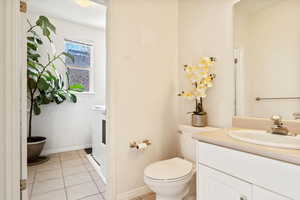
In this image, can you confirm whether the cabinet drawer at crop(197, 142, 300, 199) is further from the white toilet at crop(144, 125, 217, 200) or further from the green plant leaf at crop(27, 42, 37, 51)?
the green plant leaf at crop(27, 42, 37, 51)

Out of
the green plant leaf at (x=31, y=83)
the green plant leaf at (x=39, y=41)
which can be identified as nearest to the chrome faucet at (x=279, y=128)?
the green plant leaf at (x=31, y=83)

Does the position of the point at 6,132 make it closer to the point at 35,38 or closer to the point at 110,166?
the point at 110,166

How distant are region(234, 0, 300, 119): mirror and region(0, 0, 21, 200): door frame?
75.8 inches

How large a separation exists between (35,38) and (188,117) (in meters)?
2.85

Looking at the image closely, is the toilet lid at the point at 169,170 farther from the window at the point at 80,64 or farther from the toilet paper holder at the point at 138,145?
the window at the point at 80,64

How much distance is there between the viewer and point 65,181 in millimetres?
1980

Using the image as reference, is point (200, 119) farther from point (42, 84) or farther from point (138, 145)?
point (42, 84)

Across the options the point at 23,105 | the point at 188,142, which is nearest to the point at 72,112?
the point at 23,105

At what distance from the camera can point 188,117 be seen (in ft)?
6.38

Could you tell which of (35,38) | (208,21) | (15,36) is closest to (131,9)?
(208,21)

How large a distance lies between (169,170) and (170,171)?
0.02 meters

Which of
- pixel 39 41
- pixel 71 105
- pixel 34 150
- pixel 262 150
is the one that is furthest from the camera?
pixel 71 105

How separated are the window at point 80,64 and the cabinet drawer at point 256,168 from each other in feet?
10.2

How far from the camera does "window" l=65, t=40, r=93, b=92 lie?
128 inches
